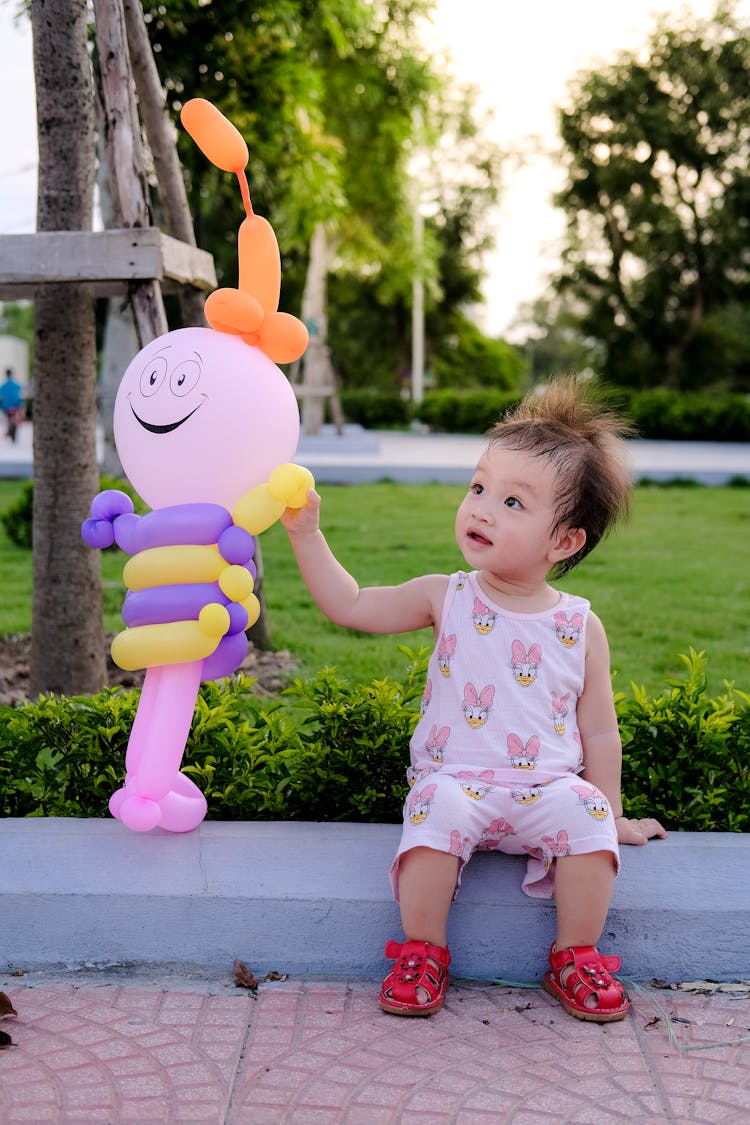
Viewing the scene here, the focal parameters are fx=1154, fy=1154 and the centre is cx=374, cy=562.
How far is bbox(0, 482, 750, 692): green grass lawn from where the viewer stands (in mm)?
4836

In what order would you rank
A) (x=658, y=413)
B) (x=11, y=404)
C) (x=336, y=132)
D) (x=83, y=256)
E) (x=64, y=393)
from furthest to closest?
(x=658, y=413) < (x=11, y=404) < (x=336, y=132) < (x=64, y=393) < (x=83, y=256)

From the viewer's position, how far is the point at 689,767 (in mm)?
2752

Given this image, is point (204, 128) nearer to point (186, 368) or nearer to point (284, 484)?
point (186, 368)

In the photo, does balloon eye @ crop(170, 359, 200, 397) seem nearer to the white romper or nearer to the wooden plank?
the white romper

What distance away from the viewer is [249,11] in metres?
8.13

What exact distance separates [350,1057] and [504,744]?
68cm

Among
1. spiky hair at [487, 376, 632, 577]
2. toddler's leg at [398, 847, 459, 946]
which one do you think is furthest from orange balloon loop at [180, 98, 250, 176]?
toddler's leg at [398, 847, 459, 946]

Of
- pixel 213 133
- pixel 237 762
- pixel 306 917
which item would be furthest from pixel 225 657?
pixel 213 133

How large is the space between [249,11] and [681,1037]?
25.6 feet

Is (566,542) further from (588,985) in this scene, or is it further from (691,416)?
(691,416)

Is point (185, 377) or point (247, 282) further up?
point (247, 282)

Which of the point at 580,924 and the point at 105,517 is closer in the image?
the point at 580,924

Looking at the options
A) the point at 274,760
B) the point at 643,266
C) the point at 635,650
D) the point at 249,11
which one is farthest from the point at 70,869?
the point at 643,266

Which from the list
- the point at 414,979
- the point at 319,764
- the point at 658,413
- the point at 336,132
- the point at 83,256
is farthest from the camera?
the point at 658,413
